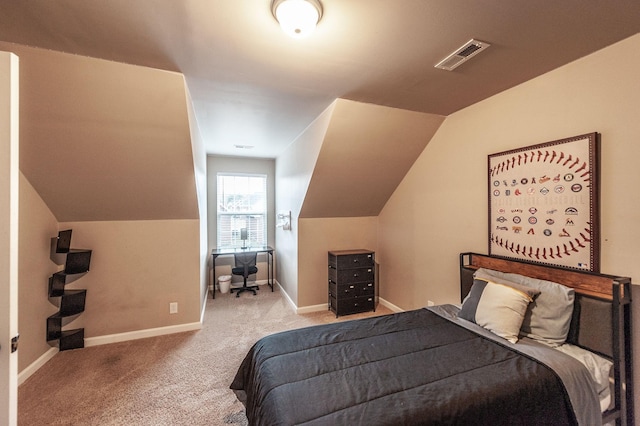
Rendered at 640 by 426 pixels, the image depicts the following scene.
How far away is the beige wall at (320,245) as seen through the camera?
3746 mm

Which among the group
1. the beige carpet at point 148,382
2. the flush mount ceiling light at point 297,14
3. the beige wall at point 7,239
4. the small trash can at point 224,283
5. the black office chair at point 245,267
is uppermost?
the flush mount ceiling light at point 297,14

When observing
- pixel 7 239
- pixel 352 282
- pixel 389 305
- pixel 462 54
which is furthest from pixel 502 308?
pixel 7 239

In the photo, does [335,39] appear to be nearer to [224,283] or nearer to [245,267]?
[245,267]

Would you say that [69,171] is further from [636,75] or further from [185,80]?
[636,75]

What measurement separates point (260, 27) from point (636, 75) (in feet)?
7.57

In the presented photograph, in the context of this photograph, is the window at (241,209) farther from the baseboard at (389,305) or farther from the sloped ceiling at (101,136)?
the baseboard at (389,305)

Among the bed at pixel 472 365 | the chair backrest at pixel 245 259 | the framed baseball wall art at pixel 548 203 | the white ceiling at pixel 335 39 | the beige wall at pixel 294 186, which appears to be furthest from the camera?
the chair backrest at pixel 245 259

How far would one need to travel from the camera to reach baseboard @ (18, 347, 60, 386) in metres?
2.20

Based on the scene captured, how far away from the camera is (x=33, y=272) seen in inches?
93.7

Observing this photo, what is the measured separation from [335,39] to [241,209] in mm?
3998

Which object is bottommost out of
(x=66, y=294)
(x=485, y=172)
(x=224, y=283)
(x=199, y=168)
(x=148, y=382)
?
(x=148, y=382)

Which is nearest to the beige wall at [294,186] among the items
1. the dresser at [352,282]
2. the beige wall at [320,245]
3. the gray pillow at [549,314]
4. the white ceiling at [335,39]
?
the beige wall at [320,245]

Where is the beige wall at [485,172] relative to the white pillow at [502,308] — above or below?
above

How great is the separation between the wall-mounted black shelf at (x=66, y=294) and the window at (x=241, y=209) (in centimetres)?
232
